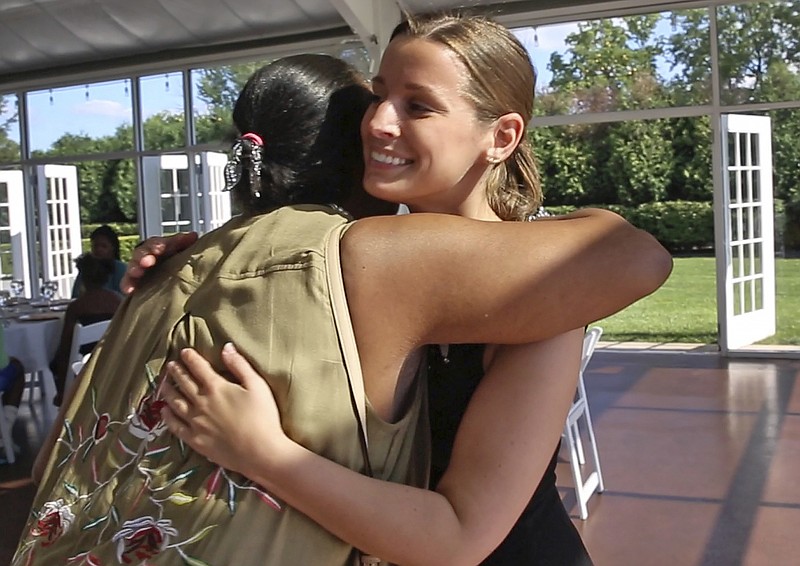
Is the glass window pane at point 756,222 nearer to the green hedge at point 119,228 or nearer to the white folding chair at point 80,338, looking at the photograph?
the white folding chair at point 80,338

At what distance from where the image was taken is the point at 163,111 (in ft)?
34.8

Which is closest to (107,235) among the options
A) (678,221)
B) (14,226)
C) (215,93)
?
(215,93)

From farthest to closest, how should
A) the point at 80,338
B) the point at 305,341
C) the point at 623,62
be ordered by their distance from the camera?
the point at 623,62
the point at 80,338
the point at 305,341

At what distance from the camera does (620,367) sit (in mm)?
8031

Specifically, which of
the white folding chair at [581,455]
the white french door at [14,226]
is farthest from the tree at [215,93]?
the white folding chair at [581,455]

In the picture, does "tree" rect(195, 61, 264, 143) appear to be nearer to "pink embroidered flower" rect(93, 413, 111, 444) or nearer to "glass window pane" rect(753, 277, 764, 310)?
"glass window pane" rect(753, 277, 764, 310)

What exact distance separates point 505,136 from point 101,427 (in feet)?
1.71

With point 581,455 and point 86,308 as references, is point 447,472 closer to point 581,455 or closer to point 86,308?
point 581,455

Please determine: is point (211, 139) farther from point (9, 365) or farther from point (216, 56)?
point (9, 365)

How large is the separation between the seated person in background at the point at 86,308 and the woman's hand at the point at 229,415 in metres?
5.37

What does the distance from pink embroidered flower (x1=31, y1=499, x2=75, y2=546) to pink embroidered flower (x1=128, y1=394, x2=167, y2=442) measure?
113 mm

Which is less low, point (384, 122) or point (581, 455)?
point (384, 122)

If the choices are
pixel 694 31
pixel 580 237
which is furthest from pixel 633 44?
pixel 580 237

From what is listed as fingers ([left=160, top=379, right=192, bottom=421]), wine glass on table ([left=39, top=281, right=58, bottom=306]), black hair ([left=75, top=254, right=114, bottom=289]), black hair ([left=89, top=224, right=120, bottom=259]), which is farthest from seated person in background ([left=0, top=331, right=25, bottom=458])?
fingers ([left=160, top=379, right=192, bottom=421])
